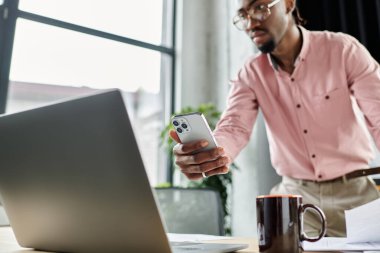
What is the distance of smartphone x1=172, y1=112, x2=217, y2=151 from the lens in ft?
2.38

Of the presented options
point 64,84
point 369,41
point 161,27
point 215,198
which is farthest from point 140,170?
point 161,27

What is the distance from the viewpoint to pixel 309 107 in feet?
5.33

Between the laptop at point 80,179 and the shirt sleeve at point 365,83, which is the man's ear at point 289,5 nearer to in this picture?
the shirt sleeve at point 365,83

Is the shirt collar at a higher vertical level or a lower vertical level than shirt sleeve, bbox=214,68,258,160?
higher

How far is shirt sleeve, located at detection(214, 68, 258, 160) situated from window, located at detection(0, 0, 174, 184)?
1.44 m

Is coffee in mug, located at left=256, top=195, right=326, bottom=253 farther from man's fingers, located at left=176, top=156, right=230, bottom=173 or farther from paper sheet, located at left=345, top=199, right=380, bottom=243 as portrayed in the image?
man's fingers, located at left=176, top=156, right=230, bottom=173

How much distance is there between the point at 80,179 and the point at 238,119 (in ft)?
3.74

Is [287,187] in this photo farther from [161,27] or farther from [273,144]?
[161,27]

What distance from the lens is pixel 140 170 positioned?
517 millimetres

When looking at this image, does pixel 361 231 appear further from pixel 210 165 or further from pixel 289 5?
pixel 289 5

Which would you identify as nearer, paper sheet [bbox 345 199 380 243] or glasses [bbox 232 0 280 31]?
paper sheet [bbox 345 199 380 243]

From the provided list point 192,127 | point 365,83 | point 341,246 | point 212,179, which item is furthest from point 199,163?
point 212,179

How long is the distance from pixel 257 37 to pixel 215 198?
0.74 metres

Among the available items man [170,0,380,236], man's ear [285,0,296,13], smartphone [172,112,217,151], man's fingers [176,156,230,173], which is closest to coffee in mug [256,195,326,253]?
smartphone [172,112,217,151]
